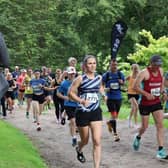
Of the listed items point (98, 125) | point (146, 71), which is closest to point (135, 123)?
point (146, 71)

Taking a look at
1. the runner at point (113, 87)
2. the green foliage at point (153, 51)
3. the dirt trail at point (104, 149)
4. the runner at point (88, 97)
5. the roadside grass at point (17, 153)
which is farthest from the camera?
the green foliage at point (153, 51)

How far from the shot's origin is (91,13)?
37.9m

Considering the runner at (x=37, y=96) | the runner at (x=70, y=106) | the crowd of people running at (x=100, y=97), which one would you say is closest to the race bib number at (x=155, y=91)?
the crowd of people running at (x=100, y=97)

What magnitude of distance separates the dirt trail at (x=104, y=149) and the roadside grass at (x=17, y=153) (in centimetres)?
26

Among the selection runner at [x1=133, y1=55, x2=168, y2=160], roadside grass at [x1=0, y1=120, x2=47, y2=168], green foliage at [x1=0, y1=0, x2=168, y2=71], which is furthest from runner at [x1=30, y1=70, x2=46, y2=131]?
green foliage at [x1=0, y1=0, x2=168, y2=71]

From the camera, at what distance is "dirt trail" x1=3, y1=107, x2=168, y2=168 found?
32.4 ft

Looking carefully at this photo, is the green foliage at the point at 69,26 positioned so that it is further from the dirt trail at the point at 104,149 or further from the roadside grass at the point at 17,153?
the roadside grass at the point at 17,153

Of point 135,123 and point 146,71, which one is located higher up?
point 146,71

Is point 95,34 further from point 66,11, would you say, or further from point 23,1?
point 23,1

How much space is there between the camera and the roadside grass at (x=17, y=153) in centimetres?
926

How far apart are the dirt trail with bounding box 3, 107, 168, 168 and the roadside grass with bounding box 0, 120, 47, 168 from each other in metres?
0.26

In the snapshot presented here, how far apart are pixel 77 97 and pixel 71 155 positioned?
2233 mm

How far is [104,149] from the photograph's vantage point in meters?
11.6

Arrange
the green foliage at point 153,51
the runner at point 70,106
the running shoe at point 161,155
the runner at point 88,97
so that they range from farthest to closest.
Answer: the green foliage at point 153,51 < the runner at point 70,106 < the running shoe at point 161,155 < the runner at point 88,97
